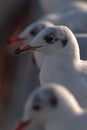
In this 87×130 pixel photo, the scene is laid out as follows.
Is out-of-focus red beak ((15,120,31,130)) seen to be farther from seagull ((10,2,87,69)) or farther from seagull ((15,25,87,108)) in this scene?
seagull ((10,2,87,69))

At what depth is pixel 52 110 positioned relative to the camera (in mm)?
4652

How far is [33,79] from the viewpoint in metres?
9.97

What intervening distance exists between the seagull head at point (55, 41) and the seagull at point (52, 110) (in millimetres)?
1376

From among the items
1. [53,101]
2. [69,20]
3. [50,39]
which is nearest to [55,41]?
[50,39]

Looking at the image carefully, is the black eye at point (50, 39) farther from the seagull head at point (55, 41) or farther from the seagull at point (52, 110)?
the seagull at point (52, 110)

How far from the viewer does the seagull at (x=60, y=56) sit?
600 centimetres

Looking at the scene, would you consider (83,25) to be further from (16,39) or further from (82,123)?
(82,123)

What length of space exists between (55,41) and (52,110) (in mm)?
1470

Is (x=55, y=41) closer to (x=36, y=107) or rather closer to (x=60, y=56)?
(x=60, y=56)

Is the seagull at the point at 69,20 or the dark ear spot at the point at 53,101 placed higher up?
the dark ear spot at the point at 53,101

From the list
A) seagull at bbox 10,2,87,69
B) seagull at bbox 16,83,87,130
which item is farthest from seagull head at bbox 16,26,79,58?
seagull at bbox 10,2,87,69

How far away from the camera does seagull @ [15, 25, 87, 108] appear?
600cm

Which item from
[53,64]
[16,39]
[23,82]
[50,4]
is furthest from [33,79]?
[53,64]

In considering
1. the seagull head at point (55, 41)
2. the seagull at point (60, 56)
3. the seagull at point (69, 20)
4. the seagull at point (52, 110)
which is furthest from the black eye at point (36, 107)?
the seagull at point (69, 20)
